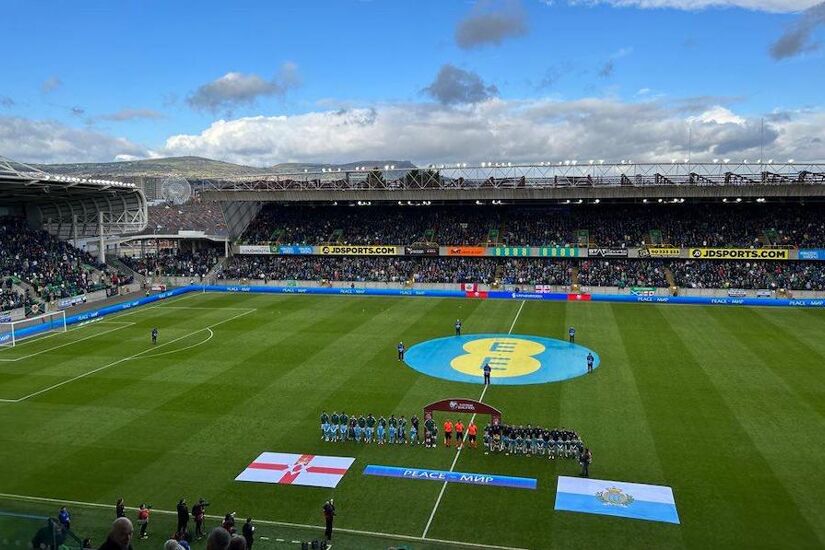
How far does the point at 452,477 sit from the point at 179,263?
2197 inches

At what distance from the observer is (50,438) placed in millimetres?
23781

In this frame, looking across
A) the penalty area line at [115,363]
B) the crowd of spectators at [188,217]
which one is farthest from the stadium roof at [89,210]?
the crowd of spectators at [188,217]

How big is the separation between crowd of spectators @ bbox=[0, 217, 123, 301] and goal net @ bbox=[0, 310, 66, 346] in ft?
16.6

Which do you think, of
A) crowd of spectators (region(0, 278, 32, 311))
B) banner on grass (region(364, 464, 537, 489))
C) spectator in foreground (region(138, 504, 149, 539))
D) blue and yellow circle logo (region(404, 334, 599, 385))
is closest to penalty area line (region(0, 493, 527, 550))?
spectator in foreground (region(138, 504, 149, 539))

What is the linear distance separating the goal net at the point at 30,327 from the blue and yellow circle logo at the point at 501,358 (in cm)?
2512

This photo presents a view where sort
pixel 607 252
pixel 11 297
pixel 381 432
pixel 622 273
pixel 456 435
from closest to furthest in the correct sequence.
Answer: pixel 381 432, pixel 456 435, pixel 11 297, pixel 622 273, pixel 607 252

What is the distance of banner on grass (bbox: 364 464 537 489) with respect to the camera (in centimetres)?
1953

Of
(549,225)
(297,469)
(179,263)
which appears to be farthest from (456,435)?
(179,263)

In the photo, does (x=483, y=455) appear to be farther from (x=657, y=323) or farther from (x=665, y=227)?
(x=665, y=227)

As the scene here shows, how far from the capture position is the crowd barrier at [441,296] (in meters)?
49.5

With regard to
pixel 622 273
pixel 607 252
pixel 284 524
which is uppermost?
pixel 607 252

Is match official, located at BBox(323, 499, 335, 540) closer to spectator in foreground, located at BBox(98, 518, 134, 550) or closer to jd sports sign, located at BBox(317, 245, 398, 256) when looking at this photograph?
spectator in foreground, located at BBox(98, 518, 134, 550)

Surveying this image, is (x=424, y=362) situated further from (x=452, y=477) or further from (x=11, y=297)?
(x=11, y=297)

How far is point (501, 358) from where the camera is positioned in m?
35.0
